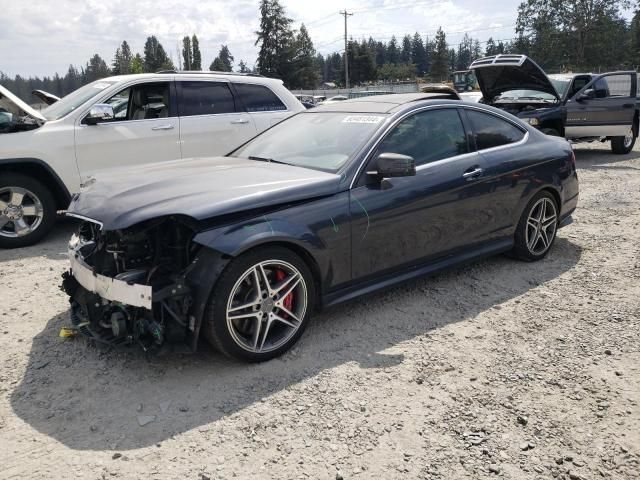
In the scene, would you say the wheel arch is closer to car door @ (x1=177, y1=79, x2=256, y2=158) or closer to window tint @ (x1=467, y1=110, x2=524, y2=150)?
car door @ (x1=177, y1=79, x2=256, y2=158)

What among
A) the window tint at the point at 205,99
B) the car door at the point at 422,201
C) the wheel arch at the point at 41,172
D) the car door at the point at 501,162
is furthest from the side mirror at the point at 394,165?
the wheel arch at the point at 41,172

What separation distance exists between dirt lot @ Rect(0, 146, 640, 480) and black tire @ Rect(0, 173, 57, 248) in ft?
4.68

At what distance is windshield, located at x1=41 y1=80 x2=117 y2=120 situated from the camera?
6293 millimetres

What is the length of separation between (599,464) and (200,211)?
94.9 inches

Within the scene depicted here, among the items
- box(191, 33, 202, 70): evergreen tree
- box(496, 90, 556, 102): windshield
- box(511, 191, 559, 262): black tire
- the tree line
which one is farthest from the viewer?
box(191, 33, 202, 70): evergreen tree

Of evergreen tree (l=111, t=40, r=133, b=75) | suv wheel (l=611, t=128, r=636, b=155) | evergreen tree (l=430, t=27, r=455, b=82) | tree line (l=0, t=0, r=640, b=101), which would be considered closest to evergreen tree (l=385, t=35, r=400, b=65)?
tree line (l=0, t=0, r=640, b=101)

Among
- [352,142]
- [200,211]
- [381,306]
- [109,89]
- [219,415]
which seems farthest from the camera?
[109,89]

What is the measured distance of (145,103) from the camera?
22.2 feet

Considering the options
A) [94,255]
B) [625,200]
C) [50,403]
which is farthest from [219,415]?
→ [625,200]

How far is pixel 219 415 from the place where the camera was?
2.89 meters

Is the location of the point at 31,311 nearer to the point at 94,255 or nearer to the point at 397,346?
the point at 94,255

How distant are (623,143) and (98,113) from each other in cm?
1173

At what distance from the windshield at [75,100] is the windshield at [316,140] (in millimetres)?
2769

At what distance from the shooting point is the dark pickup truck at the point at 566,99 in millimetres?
10344
